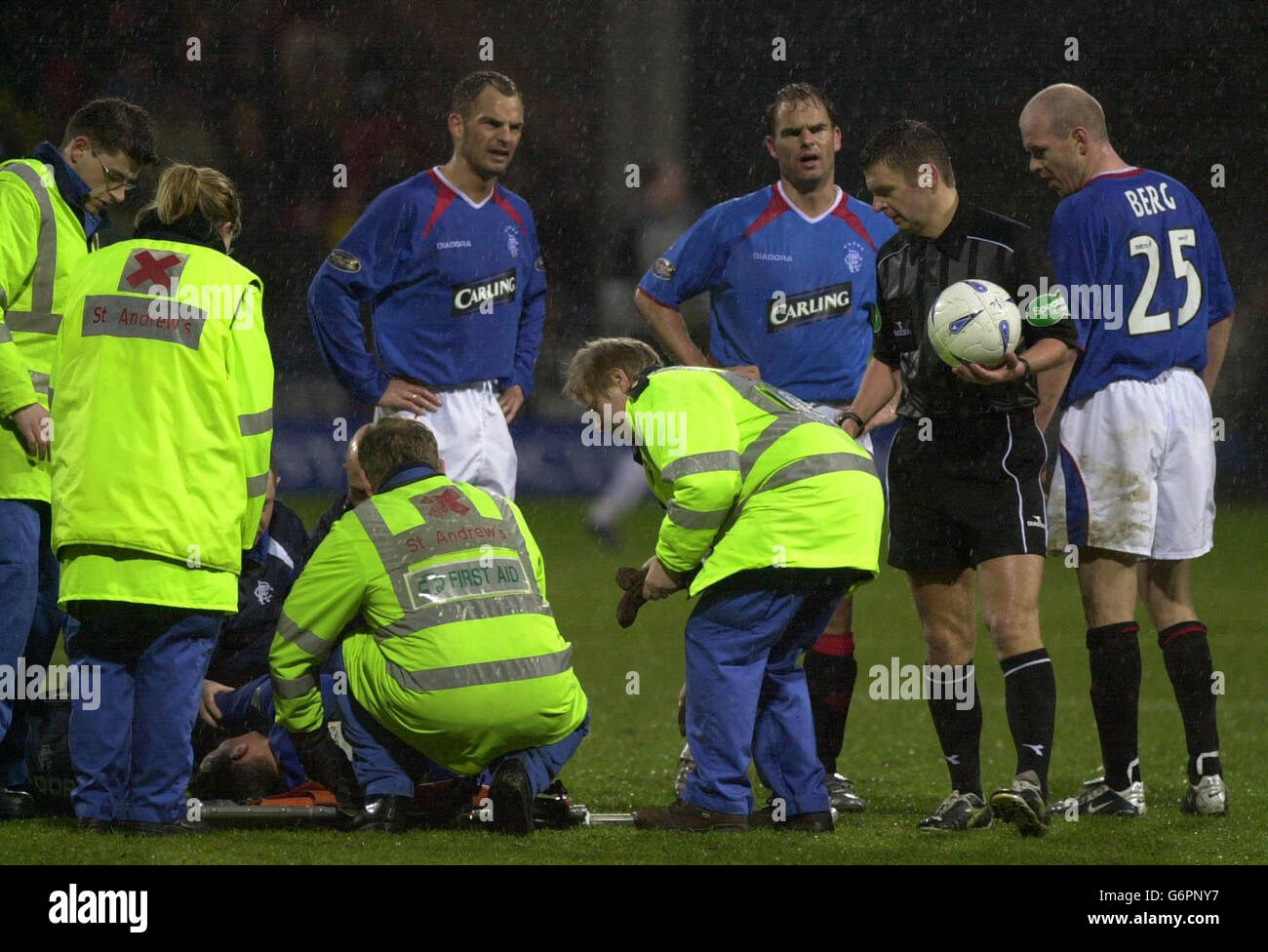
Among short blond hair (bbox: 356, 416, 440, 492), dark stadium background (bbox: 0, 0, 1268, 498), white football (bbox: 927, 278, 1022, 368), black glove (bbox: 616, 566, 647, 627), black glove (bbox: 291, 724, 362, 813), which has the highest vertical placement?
dark stadium background (bbox: 0, 0, 1268, 498)

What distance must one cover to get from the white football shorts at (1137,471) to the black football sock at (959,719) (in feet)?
2.17

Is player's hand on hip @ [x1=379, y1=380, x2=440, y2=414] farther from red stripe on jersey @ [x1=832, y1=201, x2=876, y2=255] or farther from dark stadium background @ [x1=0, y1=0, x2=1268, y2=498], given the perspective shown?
dark stadium background @ [x1=0, y1=0, x2=1268, y2=498]

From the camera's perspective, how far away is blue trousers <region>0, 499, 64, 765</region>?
4.68 metres

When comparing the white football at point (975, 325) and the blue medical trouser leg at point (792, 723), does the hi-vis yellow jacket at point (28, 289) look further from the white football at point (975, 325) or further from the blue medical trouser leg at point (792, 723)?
the white football at point (975, 325)

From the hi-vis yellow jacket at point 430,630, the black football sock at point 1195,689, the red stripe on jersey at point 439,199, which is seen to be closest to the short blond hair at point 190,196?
Result: the hi-vis yellow jacket at point 430,630

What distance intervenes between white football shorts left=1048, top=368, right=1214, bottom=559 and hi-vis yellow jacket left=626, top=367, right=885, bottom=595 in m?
0.84

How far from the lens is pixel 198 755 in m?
5.14

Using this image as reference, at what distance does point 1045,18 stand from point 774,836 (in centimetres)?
1109

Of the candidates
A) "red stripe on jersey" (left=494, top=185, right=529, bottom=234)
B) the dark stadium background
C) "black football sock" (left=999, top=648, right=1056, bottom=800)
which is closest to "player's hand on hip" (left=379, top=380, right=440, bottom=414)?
"red stripe on jersey" (left=494, top=185, right=529, bottom=234)

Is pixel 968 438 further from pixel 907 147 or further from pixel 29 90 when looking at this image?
pixel 29 90

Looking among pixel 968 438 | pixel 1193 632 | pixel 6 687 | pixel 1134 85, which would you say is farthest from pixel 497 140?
pixel 1134 85

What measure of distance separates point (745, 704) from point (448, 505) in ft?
3.18

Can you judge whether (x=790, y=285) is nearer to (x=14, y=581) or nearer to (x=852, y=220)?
(x=852, y=220)

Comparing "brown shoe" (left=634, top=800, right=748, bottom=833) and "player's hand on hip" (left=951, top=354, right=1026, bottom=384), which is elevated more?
"player's hand on hip" (left=951, top=354, right=1026, bottom=384)
